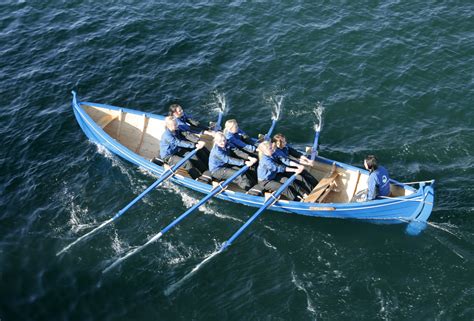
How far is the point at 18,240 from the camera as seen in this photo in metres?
20.6

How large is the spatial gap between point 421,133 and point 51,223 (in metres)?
15.9

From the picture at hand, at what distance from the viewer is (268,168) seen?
19.9 m

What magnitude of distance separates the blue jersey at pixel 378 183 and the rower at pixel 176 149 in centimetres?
699

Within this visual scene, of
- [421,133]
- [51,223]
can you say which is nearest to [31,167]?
[51,223]

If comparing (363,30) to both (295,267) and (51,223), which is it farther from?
(51,223)

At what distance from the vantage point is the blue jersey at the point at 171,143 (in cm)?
2161

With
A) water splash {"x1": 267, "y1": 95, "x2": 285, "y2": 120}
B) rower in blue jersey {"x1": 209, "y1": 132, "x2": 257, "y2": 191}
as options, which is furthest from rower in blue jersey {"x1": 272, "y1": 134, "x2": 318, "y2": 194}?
water splash {"x1": 267, "y1": 95, "x2": 285, "y2": 120}

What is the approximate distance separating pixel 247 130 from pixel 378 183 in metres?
8.00

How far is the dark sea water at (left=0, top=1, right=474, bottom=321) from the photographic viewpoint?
17625 mm

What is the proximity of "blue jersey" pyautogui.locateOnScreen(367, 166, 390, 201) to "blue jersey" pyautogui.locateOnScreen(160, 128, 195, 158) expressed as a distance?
7534mm

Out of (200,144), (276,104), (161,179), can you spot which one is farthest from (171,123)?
(276,104)

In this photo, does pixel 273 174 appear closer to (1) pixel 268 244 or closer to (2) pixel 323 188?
(2) pixel 323 188

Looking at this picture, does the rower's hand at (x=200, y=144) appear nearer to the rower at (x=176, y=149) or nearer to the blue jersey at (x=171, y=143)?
the rower at (x=176, y=149)

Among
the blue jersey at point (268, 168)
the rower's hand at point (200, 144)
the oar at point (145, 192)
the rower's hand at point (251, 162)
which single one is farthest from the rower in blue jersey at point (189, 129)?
the blue jersey at point (268, 168)
